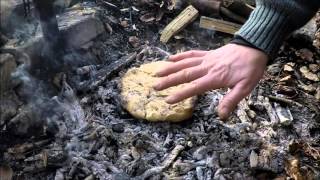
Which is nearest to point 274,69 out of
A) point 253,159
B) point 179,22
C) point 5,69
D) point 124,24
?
point 179,22

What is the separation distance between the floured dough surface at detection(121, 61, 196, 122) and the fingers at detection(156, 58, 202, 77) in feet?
0.67

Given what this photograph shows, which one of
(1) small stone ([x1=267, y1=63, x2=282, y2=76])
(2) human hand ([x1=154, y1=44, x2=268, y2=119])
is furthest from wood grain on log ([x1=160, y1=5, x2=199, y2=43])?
(2) human hand ([x1=154, y1=44, x2=268, y2=119])

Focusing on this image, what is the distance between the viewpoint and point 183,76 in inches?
75.2

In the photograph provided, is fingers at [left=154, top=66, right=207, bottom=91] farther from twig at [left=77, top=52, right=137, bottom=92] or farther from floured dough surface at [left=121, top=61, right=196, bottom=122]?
twig at [left=77, top=52, right=137, bottom=92]

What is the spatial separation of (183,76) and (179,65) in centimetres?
10

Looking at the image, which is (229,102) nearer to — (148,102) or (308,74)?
(148,102)

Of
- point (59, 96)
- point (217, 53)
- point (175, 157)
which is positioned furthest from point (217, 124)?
point (59, 96)

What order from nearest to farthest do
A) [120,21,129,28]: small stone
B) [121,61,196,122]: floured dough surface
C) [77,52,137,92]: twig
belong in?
[121,61,196,122]: floured dough surface < [77,52,137,92]: twig < [120,21,129,28]: small stone

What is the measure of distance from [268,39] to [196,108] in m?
0.67

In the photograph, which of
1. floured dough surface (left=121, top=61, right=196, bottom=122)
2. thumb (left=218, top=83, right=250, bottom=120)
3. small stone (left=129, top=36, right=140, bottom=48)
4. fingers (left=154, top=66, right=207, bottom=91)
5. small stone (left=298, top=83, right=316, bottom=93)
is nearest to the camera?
thumb (left=218, top=83, right=250, bottom=120)

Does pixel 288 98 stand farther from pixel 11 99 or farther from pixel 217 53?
pixel 11 99

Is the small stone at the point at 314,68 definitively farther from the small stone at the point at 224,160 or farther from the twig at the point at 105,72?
the twig at the point at 105,72

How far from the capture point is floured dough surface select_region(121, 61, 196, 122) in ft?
7.47

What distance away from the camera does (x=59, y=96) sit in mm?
2402
